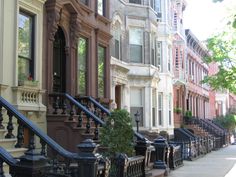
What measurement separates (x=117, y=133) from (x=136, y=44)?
595 inches

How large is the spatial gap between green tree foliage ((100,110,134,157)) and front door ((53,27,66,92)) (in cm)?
470

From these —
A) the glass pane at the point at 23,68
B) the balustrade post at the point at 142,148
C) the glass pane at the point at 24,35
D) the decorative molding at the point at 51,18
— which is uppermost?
the decorative molding at the point at 51,18

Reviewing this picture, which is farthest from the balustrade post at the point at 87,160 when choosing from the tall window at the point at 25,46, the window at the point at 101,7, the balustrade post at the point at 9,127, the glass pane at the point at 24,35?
the window at the point at 101,7

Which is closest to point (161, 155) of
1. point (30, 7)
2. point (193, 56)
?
point (30, 7)

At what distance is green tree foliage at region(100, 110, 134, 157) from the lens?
35.0ft

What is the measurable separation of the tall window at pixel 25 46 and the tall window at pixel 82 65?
362 centimetres

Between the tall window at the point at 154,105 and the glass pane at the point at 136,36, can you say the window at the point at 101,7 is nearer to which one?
the glass pane at the point at 136,36

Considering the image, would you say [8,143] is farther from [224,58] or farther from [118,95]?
[224,58]

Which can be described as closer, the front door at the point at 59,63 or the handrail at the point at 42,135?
the handrail at the point at 42,135

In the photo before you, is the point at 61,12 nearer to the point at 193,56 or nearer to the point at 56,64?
the point at 56,64

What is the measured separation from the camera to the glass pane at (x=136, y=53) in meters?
24.9

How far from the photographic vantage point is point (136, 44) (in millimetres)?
25266

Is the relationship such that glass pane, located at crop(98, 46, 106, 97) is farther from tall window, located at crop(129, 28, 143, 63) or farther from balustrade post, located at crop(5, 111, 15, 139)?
balustrade post, located at crop(5, 111, 15, 139)

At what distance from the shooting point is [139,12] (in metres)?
25.3
